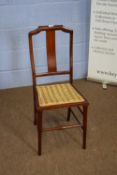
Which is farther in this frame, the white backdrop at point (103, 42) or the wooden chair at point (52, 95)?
the white backdrop at point (103, 42)

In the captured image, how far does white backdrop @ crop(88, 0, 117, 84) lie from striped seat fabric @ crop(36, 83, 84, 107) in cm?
94

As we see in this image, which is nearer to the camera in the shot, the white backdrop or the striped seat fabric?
the striped seat fabric

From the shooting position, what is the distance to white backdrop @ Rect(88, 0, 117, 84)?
9.55 feet

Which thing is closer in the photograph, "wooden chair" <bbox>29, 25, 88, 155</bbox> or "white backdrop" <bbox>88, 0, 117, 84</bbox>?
"wooden chair" <bbox>29, 25, 88, 155</bbox>

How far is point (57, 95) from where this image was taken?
85.4 inches

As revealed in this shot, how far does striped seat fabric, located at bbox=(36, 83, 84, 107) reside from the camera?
207 cm

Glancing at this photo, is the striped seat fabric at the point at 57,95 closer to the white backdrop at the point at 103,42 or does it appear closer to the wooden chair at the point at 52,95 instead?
the wooden chair at the point at 52,95

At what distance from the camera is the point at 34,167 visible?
6.75 ft

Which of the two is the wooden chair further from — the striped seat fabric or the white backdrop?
the white backdrop

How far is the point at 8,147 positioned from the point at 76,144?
557 millimetres

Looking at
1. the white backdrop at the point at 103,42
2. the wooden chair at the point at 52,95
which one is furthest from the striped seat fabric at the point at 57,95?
the white backdrop at the point at 103,42

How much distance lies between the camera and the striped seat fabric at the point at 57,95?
6.79 feet

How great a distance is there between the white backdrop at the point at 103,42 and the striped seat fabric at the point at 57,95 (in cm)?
94

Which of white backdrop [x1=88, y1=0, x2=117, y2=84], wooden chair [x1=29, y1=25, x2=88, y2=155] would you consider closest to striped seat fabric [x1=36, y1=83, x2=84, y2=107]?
wooden chair [x1=29, y1=25, x2=88, y2=155]
